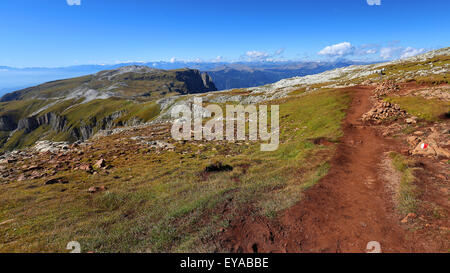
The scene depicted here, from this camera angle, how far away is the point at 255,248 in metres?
8.98

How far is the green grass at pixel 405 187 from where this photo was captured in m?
10.9

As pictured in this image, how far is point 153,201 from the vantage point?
45.3 feet

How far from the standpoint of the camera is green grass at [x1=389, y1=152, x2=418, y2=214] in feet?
35.6

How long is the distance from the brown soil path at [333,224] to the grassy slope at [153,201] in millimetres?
880

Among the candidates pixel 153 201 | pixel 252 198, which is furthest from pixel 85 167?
pixel 252 198

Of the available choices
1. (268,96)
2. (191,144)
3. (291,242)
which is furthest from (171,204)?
(268,96)

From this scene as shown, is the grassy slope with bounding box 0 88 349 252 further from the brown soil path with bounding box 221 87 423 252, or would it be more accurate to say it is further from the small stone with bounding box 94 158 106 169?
the small stone with bounding box 94 158 106 169

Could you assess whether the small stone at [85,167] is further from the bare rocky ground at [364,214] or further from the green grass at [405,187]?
the green grass at [405,187]

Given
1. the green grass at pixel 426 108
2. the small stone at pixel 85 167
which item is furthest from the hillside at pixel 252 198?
the green grass at pixel 426 108

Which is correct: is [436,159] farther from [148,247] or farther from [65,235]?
[65,235]

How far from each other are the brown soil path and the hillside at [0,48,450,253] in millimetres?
55

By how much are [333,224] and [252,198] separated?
4865mm

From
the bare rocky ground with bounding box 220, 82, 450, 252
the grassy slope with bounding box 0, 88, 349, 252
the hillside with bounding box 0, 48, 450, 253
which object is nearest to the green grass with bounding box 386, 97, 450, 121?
the hillside with bounding box 0, 48, 450, 253

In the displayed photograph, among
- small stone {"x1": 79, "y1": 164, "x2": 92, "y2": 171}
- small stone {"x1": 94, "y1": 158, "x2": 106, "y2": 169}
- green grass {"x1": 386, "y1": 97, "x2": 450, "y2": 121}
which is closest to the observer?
small stone {"x1": 79, "y1": 164, "x2": 92, "y2": 171}
